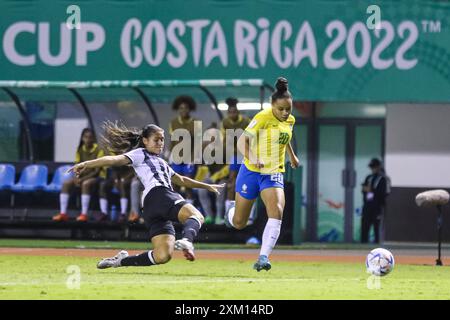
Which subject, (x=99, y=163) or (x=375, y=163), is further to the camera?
(x=375, y=163)

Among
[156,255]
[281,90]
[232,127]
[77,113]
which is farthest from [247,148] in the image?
[77,113]

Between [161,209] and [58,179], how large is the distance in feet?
35.0

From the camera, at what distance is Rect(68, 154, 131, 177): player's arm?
11.8m

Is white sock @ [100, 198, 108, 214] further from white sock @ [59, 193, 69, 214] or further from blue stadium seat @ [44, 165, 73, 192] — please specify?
blue stadium seat @ [44, 165, 73, 192]

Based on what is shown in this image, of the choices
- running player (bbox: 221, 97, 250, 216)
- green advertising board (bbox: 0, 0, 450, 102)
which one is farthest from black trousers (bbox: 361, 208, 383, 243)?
running player (bbox: 221, 97, 250, 216)

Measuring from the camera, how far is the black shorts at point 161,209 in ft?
42.0

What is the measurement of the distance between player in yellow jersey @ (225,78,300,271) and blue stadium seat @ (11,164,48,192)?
9629 millimetres

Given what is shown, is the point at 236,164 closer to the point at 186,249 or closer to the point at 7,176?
the point at 7,176

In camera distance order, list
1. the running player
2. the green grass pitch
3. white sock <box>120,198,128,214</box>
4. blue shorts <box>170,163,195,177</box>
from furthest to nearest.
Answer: white sock <box>120,198,128,214</box> < blue shorts <box>170,163,195,177</box> < the running player < the green grass pitch

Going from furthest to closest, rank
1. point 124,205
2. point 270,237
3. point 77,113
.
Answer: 1. point 77,113
2. point 124,205
3. point 270,237

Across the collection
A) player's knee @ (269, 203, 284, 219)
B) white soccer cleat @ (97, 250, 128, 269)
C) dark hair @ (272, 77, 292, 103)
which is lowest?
white soccer cleat @ (97, 250, 128, 269)

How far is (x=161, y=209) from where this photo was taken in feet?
42.0

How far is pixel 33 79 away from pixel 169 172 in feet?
38.6

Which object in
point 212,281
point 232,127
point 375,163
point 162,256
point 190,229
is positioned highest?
point 232,127
